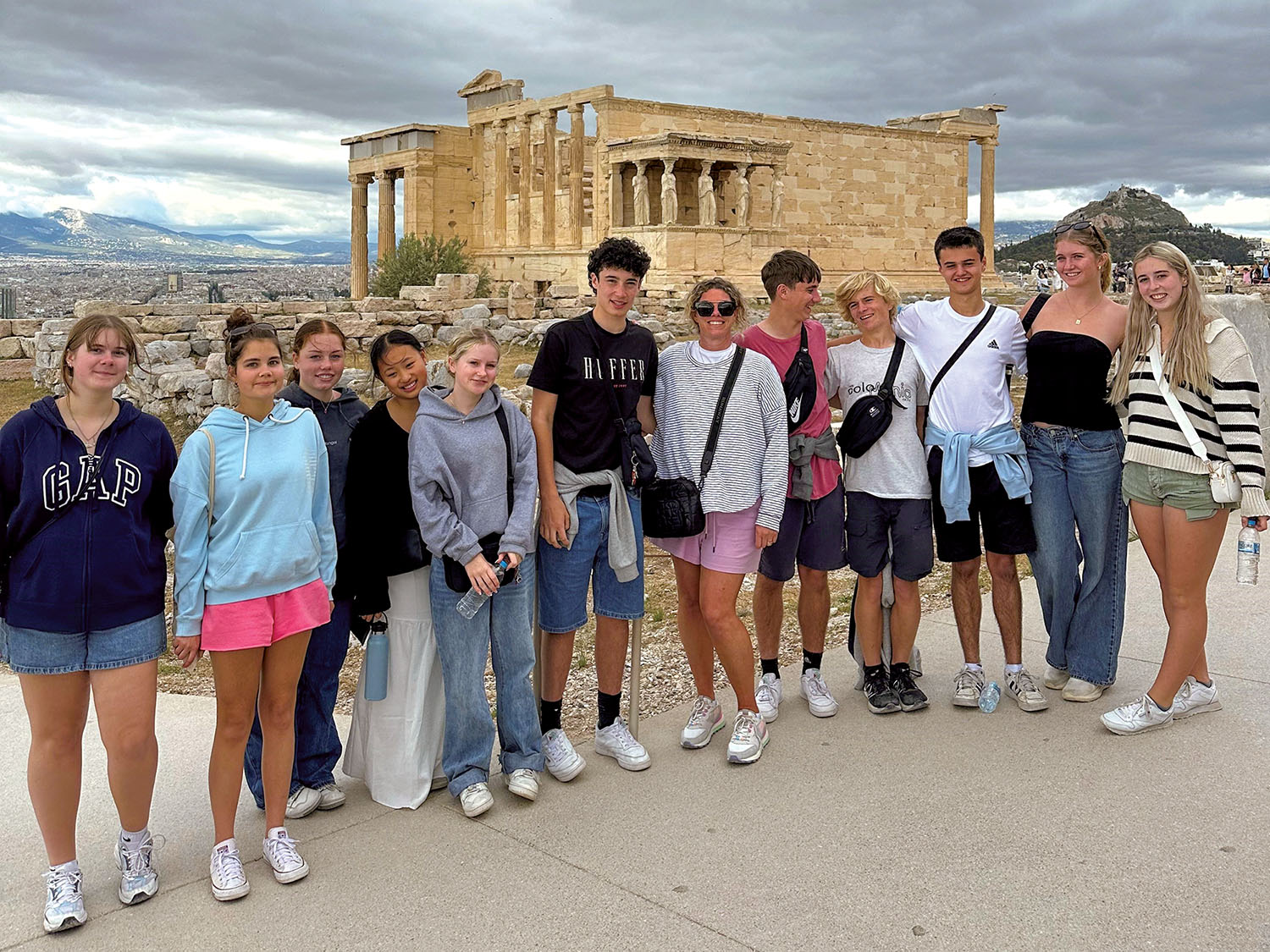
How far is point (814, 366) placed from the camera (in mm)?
4949

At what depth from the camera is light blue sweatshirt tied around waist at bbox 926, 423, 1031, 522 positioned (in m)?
4.97

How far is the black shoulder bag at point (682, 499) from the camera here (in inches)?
179

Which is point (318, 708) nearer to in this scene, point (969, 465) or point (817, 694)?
point (817, 694)

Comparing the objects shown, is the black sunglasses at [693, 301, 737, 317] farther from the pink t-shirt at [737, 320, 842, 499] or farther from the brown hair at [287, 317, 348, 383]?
the brown hair at [287, 317, 348, 383]

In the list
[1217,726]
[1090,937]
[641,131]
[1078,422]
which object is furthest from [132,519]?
[641,131]

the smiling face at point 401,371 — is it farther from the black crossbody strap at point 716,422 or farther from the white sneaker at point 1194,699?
the white sneaker at point 1194,699

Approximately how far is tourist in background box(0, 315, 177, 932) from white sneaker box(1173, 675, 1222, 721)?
13.4ft

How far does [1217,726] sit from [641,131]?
2959 centimetres

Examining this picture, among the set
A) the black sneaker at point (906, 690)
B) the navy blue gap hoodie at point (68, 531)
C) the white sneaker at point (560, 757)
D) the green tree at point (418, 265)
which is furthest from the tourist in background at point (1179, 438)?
the green tree at point (418, 265)

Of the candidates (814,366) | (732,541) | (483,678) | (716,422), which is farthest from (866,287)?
(483,678)

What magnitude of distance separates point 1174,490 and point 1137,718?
0.96 metres

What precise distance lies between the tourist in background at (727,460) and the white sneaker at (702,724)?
10 mm

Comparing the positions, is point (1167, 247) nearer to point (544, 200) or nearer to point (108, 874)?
point (108, 874)

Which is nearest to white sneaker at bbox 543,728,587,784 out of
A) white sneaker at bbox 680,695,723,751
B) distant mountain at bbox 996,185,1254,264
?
white sneaker at bbox 680,695,723,751
